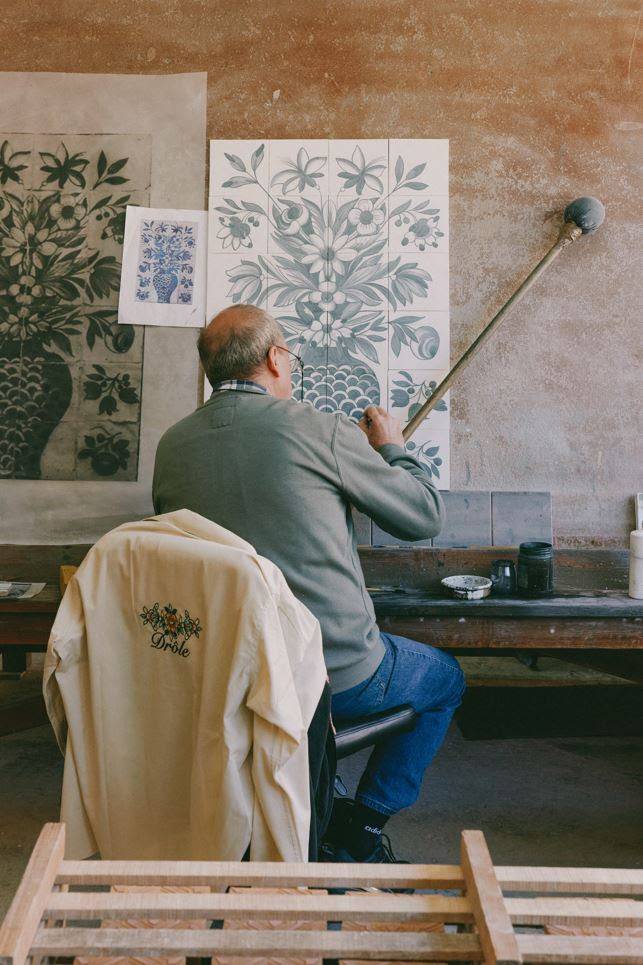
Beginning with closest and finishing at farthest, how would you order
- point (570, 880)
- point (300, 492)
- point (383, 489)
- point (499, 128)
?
point (570, 880) < point (300, 492) < point (383, 489) < point (499, 128)

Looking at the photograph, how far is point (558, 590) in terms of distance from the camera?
8.03 feet

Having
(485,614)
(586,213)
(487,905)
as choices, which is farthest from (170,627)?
(586,213)

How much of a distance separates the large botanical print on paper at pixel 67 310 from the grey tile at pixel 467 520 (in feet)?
4.08

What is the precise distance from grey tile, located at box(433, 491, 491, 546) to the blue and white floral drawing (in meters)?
1.30

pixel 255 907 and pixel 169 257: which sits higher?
pixel 169 257

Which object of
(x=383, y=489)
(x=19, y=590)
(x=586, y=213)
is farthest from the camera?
(x=586, y=213)

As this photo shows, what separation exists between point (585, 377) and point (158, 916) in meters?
2.51

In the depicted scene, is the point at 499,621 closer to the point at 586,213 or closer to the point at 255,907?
the point at 255,907

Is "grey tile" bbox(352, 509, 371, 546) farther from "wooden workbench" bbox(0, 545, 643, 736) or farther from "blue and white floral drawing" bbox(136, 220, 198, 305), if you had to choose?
"blue and white floral drawing" bbox(136, 220, 198, 305)

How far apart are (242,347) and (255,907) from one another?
51.9 inches

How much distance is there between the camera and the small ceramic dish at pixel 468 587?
2285mm

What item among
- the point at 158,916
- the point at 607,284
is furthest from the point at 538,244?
the point at 158,916

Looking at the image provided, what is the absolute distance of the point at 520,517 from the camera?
2871 millimetres

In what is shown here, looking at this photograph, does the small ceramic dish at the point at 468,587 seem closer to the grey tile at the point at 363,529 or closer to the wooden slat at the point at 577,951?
the grey tile at the point at 363,529
